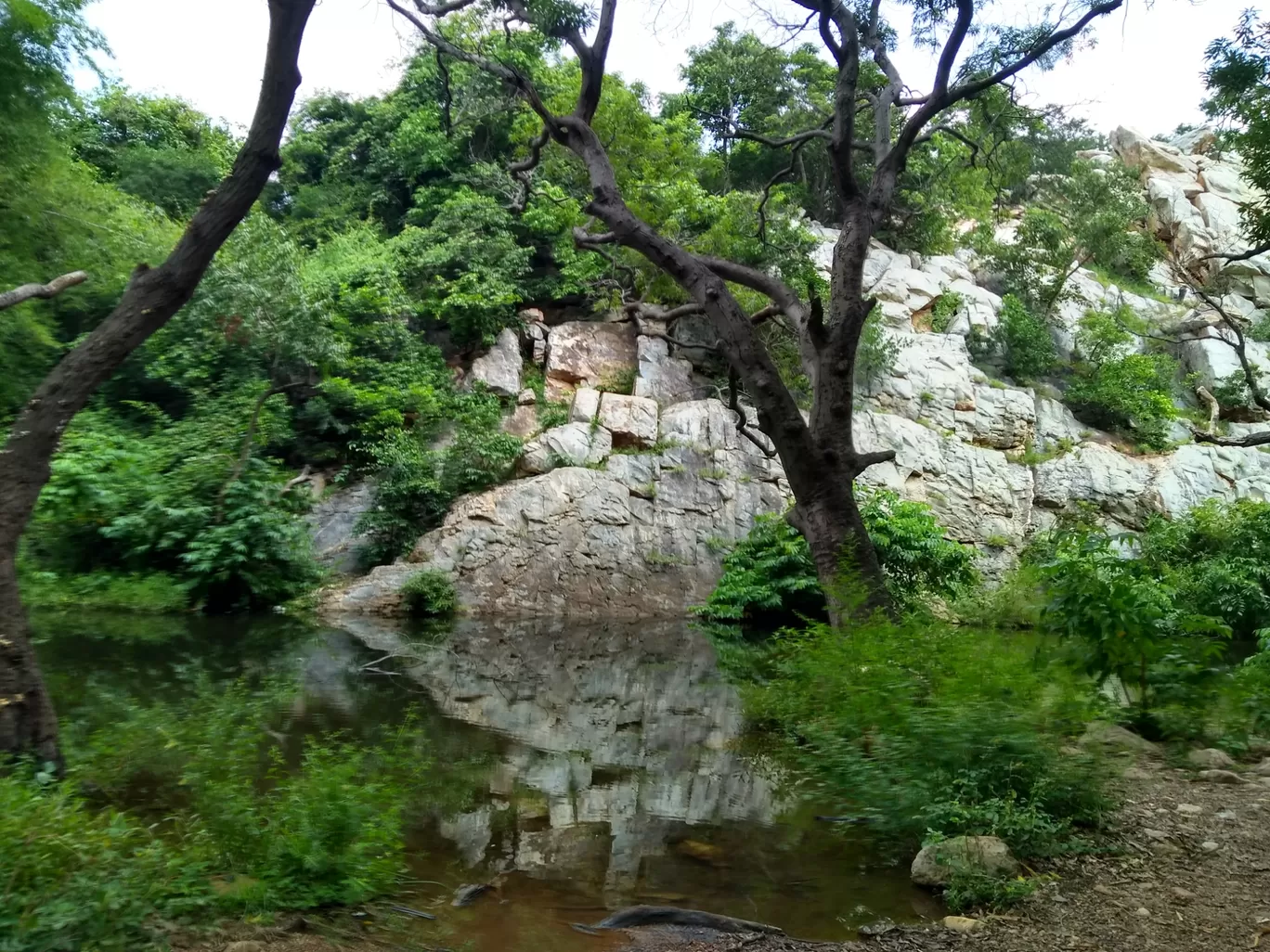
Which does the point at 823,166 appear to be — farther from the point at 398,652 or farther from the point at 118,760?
the point at 118,760

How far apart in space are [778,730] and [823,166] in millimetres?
25488

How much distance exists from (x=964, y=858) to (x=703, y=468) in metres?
16.6

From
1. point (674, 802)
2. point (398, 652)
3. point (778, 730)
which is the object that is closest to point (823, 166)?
point (398, 652)

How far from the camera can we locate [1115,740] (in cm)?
577

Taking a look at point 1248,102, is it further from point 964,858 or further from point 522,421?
point 522,421

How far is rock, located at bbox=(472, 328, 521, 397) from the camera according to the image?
72.1 feet

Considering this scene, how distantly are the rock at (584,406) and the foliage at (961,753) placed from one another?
15798 mm

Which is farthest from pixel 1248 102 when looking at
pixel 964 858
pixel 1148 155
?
pixel 1148 155

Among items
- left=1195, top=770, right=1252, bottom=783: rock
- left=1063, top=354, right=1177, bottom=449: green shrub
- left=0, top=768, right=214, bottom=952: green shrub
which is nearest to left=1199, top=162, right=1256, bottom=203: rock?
left=1063, top=354, right=1177, bottom=449: green shrub

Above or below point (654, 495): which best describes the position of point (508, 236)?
above

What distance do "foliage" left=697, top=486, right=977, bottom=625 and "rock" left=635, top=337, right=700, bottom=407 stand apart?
17.0 feet

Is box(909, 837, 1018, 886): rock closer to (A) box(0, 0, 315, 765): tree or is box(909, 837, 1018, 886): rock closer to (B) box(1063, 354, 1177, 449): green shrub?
(A) box(0, 0, 315, 765): tree

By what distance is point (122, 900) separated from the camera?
3.01 meters

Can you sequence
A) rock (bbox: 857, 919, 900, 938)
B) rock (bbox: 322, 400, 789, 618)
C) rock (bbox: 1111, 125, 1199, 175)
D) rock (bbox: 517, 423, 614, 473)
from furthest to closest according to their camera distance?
rock (bbox: 1111, 125, 1199, 175)
rock (bbox: 517, 423, 614, 473)
rock (bbox: 322, 400, 789, 618)
rock (bbox: 857, 919, 900, 938)
